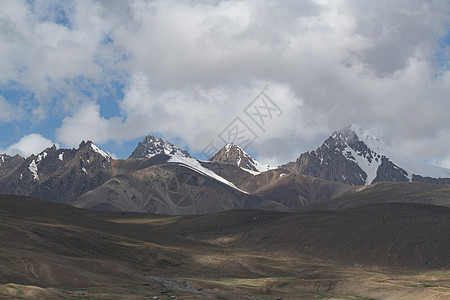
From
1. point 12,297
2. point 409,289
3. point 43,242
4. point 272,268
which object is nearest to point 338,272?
point 272,268

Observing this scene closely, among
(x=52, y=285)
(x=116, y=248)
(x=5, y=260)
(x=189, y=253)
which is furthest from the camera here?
(x=189, y=253)

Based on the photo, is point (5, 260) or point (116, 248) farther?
point (116, 248)

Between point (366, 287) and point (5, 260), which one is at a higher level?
point (5, 260)

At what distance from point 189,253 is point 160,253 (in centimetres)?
1277

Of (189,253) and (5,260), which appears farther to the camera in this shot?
(189,253)

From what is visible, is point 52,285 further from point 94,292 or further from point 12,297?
point 12,297

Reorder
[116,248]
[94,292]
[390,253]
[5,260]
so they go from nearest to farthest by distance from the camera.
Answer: [94,292]
[5,260]
[116,248]
[390,253]

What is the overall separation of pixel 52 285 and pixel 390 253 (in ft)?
429

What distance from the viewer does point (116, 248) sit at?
543 ft

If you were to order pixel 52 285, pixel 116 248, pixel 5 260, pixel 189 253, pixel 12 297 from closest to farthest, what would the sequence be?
pixel 12 297
pixel 52 285
pixel 5 260
pixel 116 248
pixel 189 253

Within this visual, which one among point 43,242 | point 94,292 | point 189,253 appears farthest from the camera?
point 189,253

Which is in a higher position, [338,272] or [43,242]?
[43,242]

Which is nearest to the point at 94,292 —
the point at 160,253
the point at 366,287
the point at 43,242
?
the point at 366,287

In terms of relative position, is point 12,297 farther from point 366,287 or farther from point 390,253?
point 390,253
